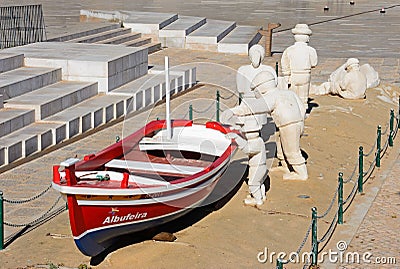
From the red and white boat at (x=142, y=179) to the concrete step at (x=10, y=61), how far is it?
246 inches

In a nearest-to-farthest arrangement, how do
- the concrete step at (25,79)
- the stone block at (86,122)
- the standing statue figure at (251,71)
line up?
the standing statue figure at (251,71), the concrete step at (25,79), the stone block at (86,122)

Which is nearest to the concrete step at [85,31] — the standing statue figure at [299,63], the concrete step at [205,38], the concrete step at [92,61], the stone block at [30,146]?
the concrete step at [92,61]

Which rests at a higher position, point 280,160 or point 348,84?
point 348,84

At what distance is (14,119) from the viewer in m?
16.7

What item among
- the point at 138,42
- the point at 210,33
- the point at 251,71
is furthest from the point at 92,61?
the point at 210,33

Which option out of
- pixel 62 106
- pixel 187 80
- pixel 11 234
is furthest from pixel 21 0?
pixel 11 234

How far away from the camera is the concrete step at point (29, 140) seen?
15.6 m

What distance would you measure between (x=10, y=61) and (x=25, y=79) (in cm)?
157

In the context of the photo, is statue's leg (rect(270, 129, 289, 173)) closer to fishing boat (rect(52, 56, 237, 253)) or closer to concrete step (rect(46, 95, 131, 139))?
fishing boat (rect(52, 56, 237, 253))

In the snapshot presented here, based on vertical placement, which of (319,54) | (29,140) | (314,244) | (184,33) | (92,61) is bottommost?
(319,54)

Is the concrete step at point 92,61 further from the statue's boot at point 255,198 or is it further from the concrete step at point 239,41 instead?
the concrete step at point 239,41

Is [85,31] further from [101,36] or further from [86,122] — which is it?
[86,122]

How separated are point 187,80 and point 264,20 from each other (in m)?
17.7

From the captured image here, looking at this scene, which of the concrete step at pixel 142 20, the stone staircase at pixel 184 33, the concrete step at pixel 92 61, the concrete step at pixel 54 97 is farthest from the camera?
the concrete step at pixel 142 20
